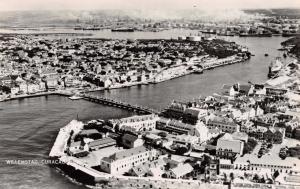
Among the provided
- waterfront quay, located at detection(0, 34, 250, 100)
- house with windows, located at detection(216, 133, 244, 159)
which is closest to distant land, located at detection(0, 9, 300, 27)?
waterfront quay, located at detection(0, 34, 250, 100)

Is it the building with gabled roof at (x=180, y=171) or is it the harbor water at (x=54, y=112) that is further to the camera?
the harbor water at (x=54, y=112)

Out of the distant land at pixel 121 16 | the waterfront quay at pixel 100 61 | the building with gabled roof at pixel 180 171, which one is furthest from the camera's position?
the distant land at pixel 121 16

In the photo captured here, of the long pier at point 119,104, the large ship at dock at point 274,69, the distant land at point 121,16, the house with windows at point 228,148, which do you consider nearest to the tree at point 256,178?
the house with windows at point 228,148

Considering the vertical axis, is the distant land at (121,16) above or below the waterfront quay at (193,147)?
above

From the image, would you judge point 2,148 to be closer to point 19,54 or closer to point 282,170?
point 282,170

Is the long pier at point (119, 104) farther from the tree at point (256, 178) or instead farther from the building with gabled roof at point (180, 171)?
the tree at point (256, 178)

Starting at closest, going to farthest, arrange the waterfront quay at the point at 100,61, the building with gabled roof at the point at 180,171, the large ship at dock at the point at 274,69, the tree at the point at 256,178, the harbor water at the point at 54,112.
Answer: the tree at the point at 256,178 → the building with gabled roof at the point at 180,171 → the harbor water at the point at 54,112 → the waterfront quay at the point at 100,61 → the large ship at dock at the point at 274,69

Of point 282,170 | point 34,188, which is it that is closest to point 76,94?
point 34,188
